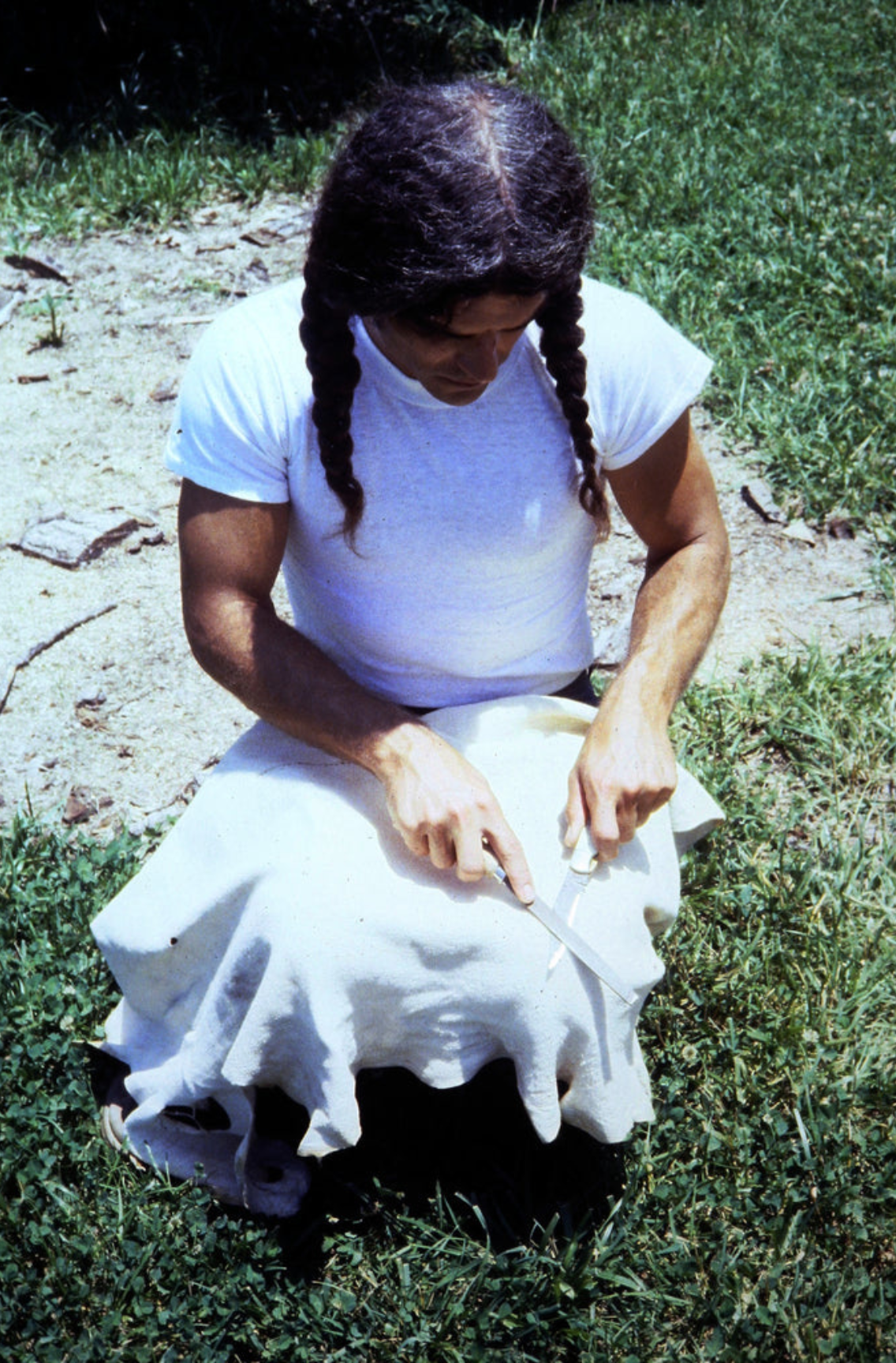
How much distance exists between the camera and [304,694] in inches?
82.9

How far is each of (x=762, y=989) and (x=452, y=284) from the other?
1514mm

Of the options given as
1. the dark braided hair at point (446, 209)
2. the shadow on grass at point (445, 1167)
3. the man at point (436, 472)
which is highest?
the dark braided hair at point (446, 209)

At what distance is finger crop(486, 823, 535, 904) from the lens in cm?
191

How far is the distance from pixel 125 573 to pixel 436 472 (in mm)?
A: 1818

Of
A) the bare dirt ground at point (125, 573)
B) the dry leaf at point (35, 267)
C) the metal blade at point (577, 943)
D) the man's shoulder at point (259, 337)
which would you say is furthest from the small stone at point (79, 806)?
the dry leaf at point (35, 267)

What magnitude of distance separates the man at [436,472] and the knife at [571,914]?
0.10 ft

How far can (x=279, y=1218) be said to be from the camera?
7.40 feet

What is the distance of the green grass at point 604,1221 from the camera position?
211cm

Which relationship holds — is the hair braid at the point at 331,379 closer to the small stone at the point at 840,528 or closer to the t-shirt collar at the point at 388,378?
the t-shirt collar at the point at 388,378

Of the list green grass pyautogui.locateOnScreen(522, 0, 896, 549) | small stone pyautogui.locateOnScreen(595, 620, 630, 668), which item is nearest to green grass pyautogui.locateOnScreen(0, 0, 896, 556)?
green grass pyautogui.locateOnScreen(522, 0, 896, 549)

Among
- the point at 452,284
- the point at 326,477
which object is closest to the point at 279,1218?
the point at 326,477

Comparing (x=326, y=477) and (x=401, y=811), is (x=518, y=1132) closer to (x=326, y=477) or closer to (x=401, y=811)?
(x=401, y=811)

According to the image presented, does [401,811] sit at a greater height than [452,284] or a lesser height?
lesser

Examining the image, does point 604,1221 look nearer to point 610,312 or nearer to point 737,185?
point 610,312
